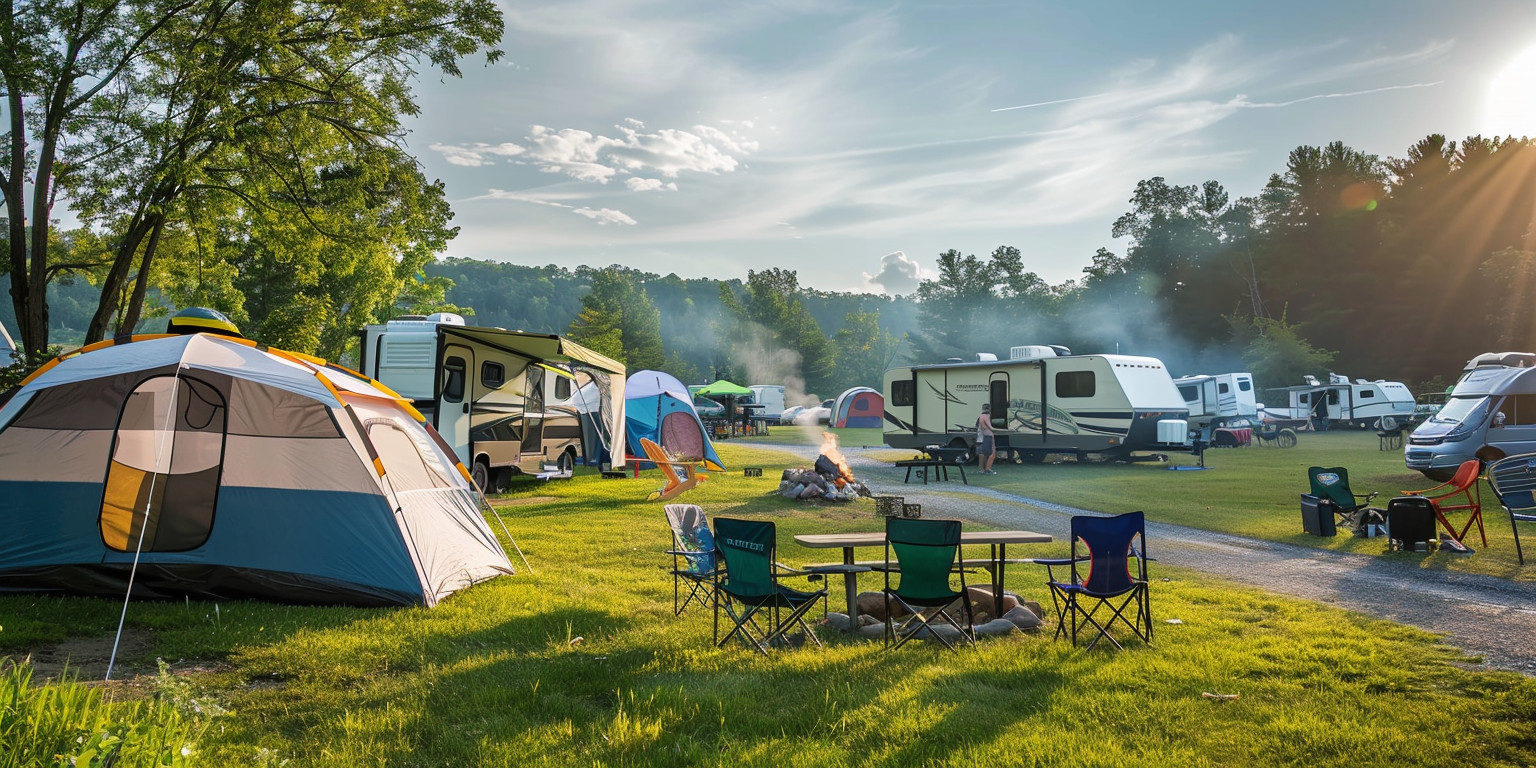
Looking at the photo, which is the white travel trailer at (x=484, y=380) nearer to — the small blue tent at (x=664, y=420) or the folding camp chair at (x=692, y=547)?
the small blue tent at (x=664, y=420)

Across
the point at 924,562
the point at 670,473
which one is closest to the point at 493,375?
the point at 670,473

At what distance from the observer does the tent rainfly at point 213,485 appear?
6199 millimetres

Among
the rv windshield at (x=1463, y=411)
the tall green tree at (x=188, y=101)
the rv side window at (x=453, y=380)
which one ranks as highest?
the tall green tree at (x=188, y=101)

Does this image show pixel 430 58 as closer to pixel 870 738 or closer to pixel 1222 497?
pixel 870 738

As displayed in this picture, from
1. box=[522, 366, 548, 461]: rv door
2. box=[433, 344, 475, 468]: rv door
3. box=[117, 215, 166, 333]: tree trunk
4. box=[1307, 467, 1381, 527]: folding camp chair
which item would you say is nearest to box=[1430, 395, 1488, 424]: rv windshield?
box=[1307, 467, 1381, 527]: folding camp chair

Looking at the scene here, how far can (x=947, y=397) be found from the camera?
22.5 metres

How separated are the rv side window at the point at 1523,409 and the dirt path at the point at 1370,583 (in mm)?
7529

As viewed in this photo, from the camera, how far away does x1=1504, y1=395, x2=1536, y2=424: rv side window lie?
14.0m

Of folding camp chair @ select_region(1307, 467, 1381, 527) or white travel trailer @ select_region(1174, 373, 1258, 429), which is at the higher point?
white travel trailer @ select_region(1174, 373, 1258, 429)

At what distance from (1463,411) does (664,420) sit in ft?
49.0

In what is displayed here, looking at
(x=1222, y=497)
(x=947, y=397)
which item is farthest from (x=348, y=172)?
(x=1222, y=497)

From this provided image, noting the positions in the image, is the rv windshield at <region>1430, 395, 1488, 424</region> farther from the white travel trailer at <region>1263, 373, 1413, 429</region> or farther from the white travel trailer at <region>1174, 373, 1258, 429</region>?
the white travel trailer at <region>1263, 373, 1413, 429</region>

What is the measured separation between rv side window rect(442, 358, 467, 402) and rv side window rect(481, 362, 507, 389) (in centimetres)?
38

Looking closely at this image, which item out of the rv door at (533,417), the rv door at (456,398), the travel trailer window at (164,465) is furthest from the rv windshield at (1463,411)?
the travel trailer window at (164,465)
